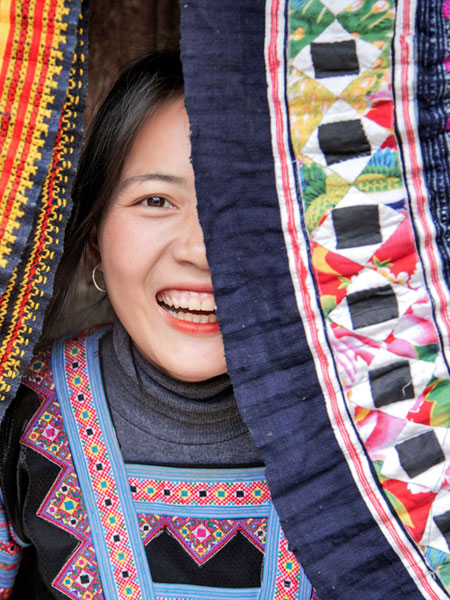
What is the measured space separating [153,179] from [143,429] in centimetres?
42

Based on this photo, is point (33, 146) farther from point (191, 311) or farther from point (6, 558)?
point (6, 558)

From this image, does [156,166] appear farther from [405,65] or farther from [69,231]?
[405,65]

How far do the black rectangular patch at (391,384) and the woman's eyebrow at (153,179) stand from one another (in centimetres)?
42

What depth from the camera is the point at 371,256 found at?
79cm

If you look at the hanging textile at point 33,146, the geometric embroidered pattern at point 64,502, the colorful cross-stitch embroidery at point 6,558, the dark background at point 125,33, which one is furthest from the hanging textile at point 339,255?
the dark background at point 125,33

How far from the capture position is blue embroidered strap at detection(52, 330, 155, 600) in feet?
3.44

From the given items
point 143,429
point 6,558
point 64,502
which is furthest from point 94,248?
point 6,558

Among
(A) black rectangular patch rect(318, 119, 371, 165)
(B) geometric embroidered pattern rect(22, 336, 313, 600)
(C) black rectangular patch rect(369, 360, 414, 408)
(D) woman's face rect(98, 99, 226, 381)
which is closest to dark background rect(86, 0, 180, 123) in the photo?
(D) woman's face rect(98, 99, 226, 381)

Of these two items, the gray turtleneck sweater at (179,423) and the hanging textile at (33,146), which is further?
the gray turtleneck sweater at (179,423)

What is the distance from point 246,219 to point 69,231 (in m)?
0.49

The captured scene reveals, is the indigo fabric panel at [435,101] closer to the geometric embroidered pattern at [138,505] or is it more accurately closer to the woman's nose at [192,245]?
the woman's nose at [192,245]

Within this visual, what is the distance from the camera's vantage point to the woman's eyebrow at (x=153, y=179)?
1015 millimetres

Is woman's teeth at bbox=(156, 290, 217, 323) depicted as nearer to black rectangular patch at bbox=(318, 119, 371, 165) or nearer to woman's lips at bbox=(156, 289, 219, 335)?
woman's lips at bbox=(156, 289, 219, 335)

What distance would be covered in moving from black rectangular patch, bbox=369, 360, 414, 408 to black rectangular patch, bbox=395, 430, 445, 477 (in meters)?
0.05
